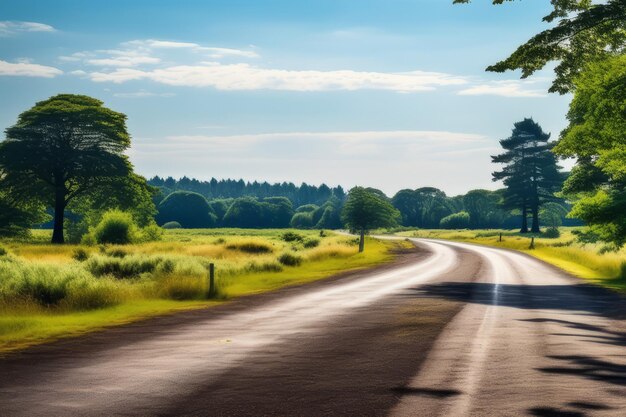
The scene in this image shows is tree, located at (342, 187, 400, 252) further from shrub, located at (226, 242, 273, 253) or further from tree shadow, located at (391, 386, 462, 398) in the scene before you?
tree shadow, located at (391, 386, 462, 398)

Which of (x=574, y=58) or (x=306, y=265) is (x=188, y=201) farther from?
(x=574, y=58)

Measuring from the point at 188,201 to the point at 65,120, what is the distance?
419 feet

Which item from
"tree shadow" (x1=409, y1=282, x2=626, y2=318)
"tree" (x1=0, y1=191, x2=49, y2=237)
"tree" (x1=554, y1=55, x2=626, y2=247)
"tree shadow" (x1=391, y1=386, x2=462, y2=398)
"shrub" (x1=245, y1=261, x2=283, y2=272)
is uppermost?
A: "tree" (x1=554, y1=55, x2=626, y2=247)

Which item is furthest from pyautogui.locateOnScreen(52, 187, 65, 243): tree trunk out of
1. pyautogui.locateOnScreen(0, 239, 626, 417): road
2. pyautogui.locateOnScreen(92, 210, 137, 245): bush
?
pyautogui.locateOnScreen(0, 239, 626, 417): road

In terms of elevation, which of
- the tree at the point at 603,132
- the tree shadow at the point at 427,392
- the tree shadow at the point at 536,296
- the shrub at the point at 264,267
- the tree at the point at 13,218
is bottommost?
the shrub at the point at 264,267

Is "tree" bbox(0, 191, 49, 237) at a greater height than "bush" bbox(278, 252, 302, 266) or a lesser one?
greater

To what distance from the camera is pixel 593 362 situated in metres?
9.96

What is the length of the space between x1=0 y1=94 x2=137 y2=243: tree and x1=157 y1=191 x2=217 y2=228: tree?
396 ft

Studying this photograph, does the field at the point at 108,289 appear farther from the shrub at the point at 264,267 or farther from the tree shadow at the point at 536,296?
the tree shadow at the point at 536,296

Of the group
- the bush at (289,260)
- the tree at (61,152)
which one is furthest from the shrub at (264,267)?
the tree at (61,152)

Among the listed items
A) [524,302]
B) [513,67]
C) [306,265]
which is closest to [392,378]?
[524,302]

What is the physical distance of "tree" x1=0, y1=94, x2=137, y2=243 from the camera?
51.4 m

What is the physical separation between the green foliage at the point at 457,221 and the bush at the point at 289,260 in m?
107

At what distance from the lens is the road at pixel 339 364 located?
24.4ft
